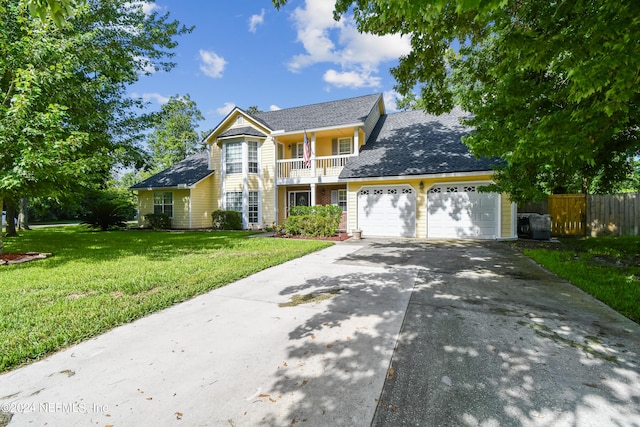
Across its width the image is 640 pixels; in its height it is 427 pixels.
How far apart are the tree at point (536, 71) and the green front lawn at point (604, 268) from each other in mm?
2132

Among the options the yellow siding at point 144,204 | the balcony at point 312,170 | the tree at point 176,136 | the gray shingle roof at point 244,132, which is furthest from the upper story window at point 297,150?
the tree at point 176,136

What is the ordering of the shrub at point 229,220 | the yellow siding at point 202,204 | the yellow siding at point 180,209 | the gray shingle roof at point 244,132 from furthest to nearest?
1. the yellow siding at point 180,209
2. the yellow siding at point 202,204
3. the shrub at point 229,220
4. the gray shingle roof at point 244,132

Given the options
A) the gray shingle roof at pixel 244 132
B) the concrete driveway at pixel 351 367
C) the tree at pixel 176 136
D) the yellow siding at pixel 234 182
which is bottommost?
the concrete driveway at pixel 351 367

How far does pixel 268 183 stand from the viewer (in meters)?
17.6

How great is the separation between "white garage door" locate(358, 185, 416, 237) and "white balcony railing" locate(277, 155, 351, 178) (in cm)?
256

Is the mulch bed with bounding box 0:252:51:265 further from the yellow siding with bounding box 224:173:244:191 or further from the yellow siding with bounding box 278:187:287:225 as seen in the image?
the yellow siding with bounding box 278:187:287:225

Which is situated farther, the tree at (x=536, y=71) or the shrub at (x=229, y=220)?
the shrub at (x=229, y=220)

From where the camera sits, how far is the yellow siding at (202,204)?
60.1 feet

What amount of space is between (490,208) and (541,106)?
21.4ft

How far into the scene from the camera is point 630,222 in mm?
12672

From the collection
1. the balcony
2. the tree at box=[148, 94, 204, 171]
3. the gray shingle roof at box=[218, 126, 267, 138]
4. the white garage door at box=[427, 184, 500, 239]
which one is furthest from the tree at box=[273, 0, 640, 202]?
the tree at box=[148, 94, 204, 171]

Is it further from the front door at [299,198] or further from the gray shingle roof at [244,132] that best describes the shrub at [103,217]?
the front door at [299,198]

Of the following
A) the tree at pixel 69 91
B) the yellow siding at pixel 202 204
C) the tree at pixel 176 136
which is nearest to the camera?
the tree at pixel 69 91

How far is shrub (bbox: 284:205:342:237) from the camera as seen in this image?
43.1 ft
